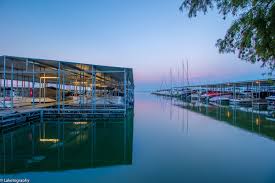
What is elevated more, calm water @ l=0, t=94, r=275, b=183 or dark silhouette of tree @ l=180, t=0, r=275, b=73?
dark silhouette of tree @ l=180, t=0, r=275, b=73

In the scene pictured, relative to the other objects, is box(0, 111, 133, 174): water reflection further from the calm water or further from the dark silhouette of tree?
the dark silhouette of tree

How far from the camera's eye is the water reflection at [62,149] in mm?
5703

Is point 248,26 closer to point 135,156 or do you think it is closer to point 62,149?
point 135,156

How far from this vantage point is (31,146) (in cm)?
740

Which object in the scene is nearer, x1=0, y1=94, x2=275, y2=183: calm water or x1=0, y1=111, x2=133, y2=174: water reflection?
x1=0, y1=94, x2=275, y2=183: calm water

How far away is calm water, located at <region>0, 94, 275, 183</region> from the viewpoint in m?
5.00

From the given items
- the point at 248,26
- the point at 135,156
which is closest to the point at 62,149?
the point at 135,156

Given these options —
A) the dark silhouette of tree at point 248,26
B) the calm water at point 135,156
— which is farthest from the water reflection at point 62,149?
the dark silhouette of tree at point 248,26

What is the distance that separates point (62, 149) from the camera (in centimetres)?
708

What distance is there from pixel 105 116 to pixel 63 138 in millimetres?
5671

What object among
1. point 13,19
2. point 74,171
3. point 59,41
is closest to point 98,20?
point 59,41

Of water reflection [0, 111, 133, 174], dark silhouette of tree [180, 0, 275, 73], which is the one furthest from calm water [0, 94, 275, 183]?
dark silhouette of tree [180, 0, 275, 73]

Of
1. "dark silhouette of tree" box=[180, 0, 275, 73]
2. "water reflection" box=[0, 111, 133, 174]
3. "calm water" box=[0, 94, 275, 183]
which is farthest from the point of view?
"water reflection" box=[0, 111, 133, 174]

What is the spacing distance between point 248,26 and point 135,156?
187 inches
